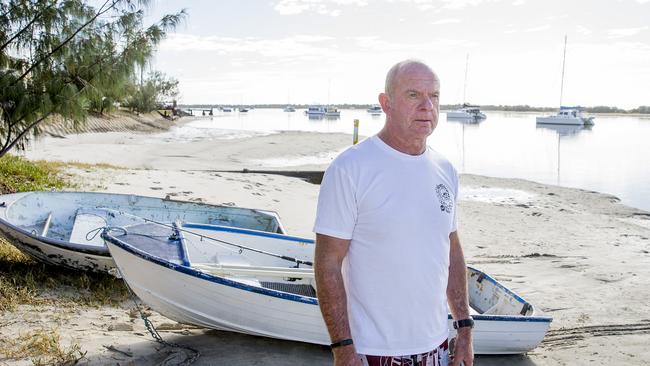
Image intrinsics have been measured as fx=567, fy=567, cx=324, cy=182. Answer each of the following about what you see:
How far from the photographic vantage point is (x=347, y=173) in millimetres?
2367

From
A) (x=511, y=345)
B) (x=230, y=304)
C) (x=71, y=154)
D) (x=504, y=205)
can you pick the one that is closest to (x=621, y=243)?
(x=504, y=205)

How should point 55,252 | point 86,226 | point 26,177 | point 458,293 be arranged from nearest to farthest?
point 458,293 < point 55,252 < point 86,226 < point 26,177

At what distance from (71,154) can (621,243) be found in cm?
1739

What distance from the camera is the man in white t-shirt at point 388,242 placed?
2.39 metres

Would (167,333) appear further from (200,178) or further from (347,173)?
(200,178)

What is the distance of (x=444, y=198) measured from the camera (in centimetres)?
260

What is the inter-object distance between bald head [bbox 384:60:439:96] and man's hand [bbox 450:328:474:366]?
128 centimetres

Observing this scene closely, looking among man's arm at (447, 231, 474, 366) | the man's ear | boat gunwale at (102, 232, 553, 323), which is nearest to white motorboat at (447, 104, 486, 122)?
boat gunwale at (102, 232, 553, 323)

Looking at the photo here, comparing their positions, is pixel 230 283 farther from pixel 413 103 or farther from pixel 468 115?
pixel 468 115

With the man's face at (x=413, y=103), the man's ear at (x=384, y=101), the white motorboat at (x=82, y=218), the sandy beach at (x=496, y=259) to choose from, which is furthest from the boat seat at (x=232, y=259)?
the man's face at (x=413, y=103)

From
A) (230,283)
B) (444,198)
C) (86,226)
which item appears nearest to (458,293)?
(444,198)

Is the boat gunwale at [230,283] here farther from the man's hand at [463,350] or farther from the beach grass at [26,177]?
the beach grass at [26,177]

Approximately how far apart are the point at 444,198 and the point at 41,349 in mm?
3736

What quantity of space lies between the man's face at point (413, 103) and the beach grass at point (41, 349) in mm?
3461
